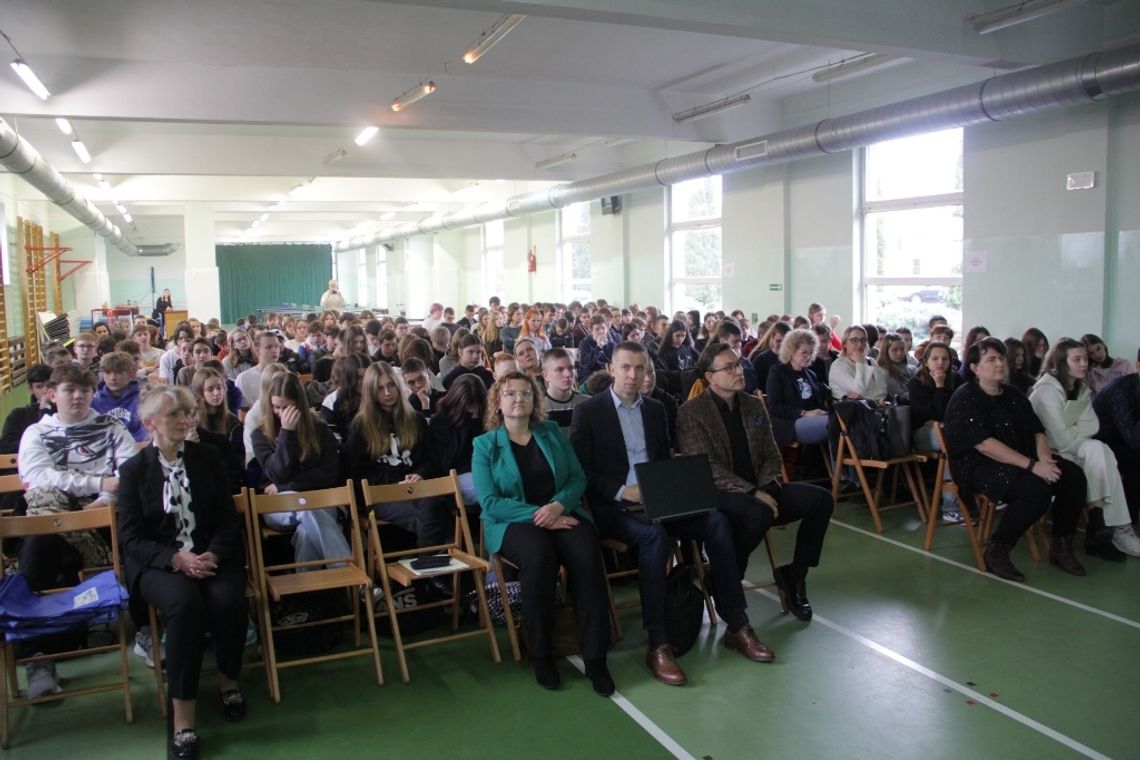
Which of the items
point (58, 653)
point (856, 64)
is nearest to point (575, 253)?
point (856, 64)

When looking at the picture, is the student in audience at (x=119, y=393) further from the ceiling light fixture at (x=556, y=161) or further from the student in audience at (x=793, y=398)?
the ceiling light fixture at (x=556, y=161)

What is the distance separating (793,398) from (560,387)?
2.27 meters

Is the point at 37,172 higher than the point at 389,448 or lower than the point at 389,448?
higher

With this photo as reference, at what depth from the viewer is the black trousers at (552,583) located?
12.2 ft

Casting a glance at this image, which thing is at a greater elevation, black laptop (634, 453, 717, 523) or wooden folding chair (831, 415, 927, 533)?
black laptop (634, 453, 717, 523)

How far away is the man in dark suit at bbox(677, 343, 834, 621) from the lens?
172 inches

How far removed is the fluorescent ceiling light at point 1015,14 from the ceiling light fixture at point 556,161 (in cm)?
765

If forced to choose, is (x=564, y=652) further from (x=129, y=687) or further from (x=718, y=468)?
(x=129, y=687)

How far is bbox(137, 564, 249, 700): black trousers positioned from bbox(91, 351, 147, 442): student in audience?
6.78 ft

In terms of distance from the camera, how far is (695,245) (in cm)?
1550

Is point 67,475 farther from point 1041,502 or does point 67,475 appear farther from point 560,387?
point 1041,502

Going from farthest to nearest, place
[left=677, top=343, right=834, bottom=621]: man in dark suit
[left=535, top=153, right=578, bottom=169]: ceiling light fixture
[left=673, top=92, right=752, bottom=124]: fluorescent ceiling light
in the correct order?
[left=535, top=153, right=578, bottom=169]: ceiling light fixture
[left=673, top=92, right=752, bottom=124]: fluorescent ceiling light
[left=677, top=343, right=834, bottom=621]: man in dark suit

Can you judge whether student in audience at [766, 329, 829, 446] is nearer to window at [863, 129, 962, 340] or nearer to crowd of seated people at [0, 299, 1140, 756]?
crowd of seated people at [0, 299, 1140, 756]

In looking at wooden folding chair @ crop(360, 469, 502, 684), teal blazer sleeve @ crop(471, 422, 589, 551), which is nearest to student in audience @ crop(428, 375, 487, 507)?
wooden folding chair @ crop(360, 469, 502, 684)
